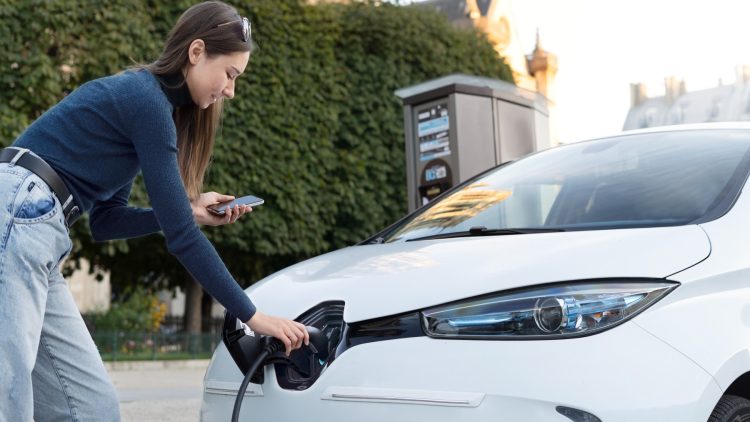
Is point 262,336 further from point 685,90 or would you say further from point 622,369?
point 685,90

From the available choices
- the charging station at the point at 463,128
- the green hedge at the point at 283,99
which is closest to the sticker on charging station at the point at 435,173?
the charging station at the point at 463,128

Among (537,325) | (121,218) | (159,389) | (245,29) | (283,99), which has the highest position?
(283,99)

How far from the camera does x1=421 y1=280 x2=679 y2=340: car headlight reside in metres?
Answer: 2.43

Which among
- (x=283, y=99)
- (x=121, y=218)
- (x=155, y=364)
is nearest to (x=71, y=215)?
(x=121, y=218)

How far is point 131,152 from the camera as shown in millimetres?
2625

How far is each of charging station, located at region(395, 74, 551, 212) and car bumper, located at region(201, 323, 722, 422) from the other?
6412 mm

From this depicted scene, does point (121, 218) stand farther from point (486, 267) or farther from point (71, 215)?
point (486, 267)

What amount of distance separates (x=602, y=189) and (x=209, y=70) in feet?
4.85

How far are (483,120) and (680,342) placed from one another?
674 centimetres

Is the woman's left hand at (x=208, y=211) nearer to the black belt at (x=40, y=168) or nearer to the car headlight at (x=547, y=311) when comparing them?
the black belt at (x=40, y=168)

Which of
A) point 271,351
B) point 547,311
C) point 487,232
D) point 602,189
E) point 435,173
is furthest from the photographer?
point 435,173

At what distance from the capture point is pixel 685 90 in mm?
75000

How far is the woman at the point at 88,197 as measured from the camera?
2.40m

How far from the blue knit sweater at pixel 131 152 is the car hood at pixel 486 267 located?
0.36 metres
